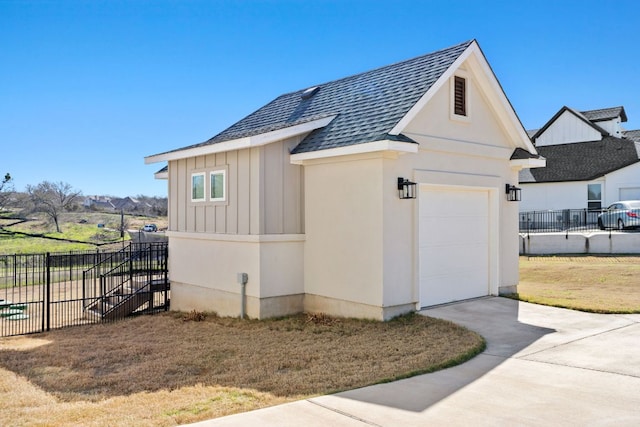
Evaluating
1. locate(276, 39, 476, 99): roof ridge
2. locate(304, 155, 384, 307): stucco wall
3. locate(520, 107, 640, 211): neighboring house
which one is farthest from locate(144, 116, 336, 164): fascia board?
locate(520, 107, 640, 211): neighboring house

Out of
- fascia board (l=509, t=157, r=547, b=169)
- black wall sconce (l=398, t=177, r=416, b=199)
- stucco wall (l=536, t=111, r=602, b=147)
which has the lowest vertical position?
black wall sconce (l=398, t=177, r=416, b=199)

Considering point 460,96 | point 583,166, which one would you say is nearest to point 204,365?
point 460,96

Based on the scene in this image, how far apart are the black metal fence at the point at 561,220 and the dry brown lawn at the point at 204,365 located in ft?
63.9

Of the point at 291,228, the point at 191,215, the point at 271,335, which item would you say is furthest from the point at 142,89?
the point at 271,335

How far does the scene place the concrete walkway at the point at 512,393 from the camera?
181 inches

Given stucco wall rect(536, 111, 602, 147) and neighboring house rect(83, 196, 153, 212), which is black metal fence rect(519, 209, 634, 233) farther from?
neighboring house rect(83, 196, 153, 212)

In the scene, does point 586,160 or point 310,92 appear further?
point 586,160

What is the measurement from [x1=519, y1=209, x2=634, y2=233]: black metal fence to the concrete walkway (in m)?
19.2

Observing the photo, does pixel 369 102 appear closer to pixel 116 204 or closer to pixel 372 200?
pixel 372 200

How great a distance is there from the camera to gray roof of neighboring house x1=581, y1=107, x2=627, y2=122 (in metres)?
34.1

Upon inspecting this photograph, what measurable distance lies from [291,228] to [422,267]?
280 cm

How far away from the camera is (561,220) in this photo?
89.2 ft

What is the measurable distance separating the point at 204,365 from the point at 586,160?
29.8m

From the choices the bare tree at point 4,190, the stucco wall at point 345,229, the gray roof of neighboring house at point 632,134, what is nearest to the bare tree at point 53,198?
the bare tree at point 4,190
